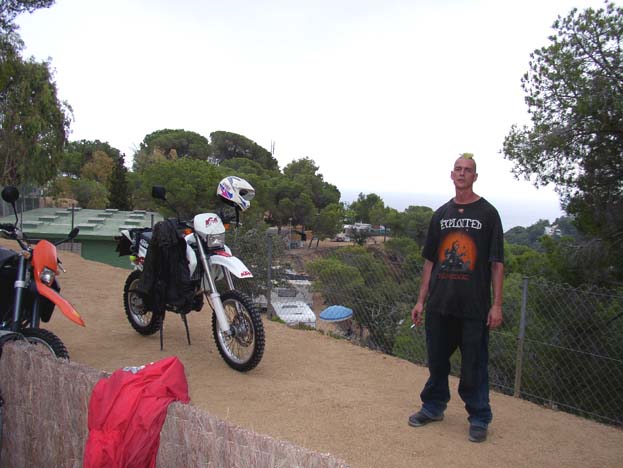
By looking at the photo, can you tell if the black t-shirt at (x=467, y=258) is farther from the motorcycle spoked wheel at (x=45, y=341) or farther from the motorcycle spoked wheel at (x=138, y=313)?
the motorcycle spoked wheel at (x=138, y=313)

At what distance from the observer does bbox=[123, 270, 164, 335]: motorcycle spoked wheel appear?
5.60m

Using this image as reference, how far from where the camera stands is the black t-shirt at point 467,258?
346 cm

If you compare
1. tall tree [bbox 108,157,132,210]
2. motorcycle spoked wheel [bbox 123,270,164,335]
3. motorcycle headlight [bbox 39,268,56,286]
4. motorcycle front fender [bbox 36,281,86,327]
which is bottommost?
motorcycle spoked wheel [bbox 123,270,164,335]

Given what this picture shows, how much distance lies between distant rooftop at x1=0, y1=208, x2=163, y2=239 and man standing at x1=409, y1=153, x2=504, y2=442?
16.6 metres

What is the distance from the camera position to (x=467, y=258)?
3.50 m

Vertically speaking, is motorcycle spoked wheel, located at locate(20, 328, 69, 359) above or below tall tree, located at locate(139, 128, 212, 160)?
below

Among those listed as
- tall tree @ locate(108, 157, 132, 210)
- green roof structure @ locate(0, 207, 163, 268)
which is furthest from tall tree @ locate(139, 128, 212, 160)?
green roof structure @ locate(0, 207, 163, 268)

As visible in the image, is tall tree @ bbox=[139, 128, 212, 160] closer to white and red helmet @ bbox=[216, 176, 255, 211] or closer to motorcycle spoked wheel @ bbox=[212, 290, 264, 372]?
white and red helmet @ bbox=[216, 176, 255, 211]

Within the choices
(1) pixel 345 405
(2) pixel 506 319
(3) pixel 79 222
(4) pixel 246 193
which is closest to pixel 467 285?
(1) pixel 345 405

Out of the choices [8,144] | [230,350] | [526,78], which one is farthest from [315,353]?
[8,144]

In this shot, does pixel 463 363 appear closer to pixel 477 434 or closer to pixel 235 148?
pixel 477 434

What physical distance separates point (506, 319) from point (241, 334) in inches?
222

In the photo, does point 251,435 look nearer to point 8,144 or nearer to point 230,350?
point 230,350

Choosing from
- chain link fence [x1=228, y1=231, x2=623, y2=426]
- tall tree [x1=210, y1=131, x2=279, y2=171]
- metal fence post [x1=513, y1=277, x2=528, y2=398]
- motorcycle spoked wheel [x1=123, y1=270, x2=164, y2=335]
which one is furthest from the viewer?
tall tree [x1=210, y1=131, x2=279, y2=171]
